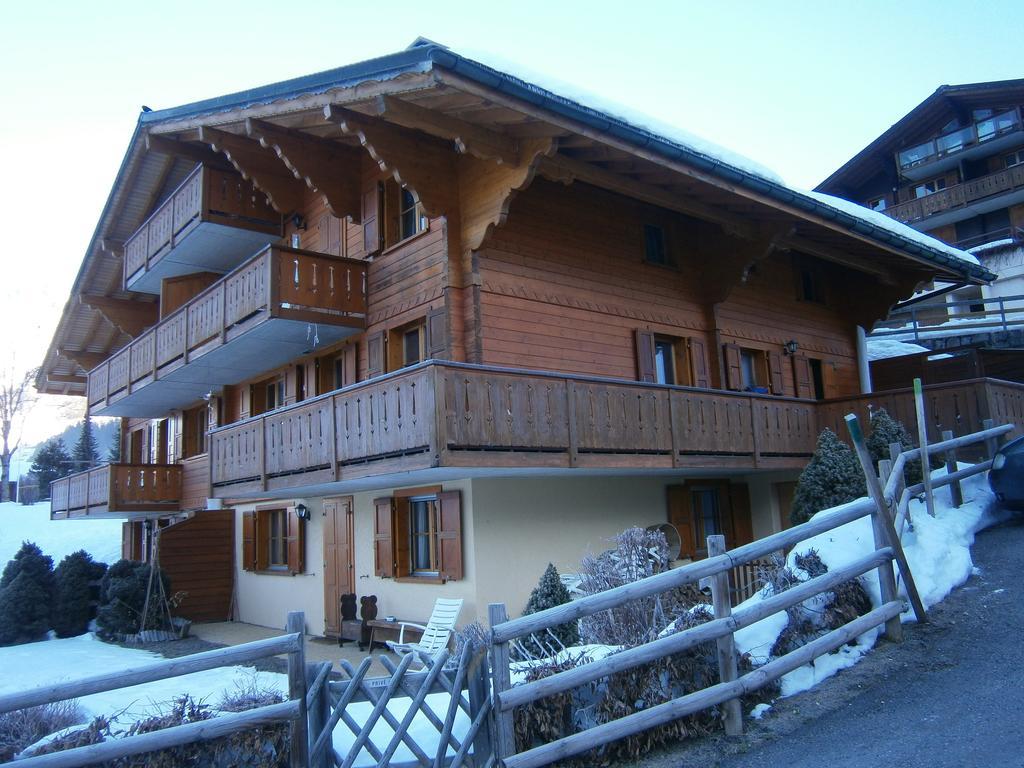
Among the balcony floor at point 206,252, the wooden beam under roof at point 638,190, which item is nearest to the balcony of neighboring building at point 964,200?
the wooden beam under roof at point 638,190

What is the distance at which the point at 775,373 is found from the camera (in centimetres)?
1822

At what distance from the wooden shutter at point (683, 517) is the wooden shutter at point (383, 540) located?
492 cm

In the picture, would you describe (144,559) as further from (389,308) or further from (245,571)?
(389,308)

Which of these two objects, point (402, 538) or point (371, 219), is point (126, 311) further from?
point (402, 538)

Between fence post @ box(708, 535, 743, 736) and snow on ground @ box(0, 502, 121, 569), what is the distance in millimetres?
30086

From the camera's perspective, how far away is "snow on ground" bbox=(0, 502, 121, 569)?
33.4 metres

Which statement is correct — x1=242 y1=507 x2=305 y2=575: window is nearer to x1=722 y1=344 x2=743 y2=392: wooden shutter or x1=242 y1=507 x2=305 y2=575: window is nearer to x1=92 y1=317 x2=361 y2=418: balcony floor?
x1=92 y1=317 x2=361 y2=418: balcony floor

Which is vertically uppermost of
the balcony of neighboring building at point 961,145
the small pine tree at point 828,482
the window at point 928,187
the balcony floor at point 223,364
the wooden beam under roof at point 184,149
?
the balcony of neighboring building at point 961,145

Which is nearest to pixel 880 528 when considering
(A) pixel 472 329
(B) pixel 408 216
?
(A) pixel 472 329

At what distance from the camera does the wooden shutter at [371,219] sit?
50.6ft

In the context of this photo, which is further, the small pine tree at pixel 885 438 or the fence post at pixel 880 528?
the small pine tree at pixel 885 438

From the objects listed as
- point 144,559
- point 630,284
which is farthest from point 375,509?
point 144,559

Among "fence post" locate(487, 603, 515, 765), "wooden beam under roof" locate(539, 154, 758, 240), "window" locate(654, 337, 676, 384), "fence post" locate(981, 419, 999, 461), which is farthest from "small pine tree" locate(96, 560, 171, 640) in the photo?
"fence post" locate(981, 419, 999, 461)

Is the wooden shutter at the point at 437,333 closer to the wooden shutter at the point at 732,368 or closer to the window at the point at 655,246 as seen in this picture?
the window at the point at 655,246
